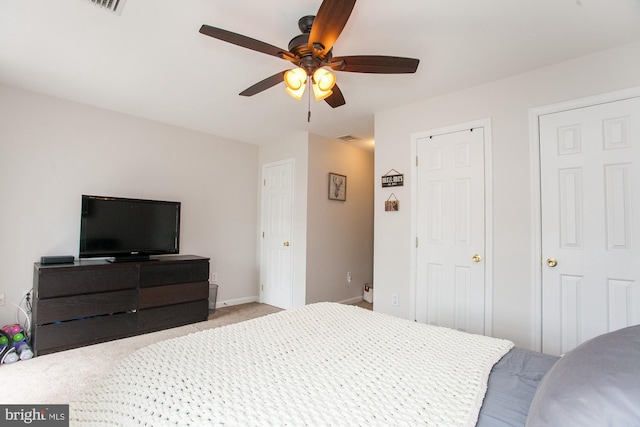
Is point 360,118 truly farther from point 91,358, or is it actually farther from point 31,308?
point 31,308

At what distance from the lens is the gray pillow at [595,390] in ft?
2.10

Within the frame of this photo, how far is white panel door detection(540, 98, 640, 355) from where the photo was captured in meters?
2.10

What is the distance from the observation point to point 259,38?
213cm

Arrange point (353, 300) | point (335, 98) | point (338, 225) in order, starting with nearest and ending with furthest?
1. point (335, 98)
2. point (338, 225)
3. point (353, 300)

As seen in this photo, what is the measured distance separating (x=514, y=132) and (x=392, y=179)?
3.75 ft

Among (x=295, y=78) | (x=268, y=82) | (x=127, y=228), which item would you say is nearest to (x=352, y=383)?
(x=295, y=78)

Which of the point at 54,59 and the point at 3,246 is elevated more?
the point at 54,59

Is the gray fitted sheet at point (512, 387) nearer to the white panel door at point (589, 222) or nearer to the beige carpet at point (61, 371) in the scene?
the white panel door at point (589, 222)

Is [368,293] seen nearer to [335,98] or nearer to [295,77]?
[335,98]

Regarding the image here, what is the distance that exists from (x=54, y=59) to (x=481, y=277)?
3.89 meters

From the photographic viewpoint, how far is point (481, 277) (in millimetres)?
2691

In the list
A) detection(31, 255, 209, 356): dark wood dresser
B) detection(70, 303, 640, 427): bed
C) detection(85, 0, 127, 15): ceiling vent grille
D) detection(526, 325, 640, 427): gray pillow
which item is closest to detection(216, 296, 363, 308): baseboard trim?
detection(31, 255, 209, 356): dark wood dresser

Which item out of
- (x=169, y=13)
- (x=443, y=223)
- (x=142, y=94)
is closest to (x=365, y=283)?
(x=443, y=223)

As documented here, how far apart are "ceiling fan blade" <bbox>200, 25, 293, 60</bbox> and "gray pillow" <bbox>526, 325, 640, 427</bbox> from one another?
1.85 meters
